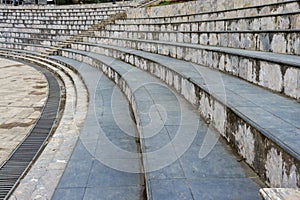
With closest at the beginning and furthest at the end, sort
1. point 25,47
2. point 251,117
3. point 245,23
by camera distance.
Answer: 1. point 251,117
2. point 245,23
3. point 25,47

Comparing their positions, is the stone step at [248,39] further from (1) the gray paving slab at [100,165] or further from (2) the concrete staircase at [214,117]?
(1) the gray paving slab at [100,165]

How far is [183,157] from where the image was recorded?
8.16 ft

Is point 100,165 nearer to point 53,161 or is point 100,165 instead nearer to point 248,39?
point 53,161

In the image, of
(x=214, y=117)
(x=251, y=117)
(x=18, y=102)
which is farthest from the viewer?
(x=18, y=102)

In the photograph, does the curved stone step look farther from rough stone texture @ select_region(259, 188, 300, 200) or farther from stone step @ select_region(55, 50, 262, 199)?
rough stone texture @ select_region(259, 188, 300, 200)

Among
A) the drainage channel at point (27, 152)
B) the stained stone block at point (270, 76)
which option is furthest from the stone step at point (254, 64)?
the drainage channel at point (27, 152)

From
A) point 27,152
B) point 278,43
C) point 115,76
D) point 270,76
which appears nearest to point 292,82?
point 270,76

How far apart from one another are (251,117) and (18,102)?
568 centimetres

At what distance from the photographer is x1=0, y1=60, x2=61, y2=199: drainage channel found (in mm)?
3178

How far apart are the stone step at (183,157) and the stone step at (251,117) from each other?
121 millimetres

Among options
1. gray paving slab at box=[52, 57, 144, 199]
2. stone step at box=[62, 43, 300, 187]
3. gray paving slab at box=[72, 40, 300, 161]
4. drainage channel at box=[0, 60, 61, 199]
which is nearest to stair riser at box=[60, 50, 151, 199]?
gray paving slab at box=[52, 57, 144, 199]

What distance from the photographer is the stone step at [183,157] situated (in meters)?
2.00

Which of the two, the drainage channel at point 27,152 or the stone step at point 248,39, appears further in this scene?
the stone step at point 248,39

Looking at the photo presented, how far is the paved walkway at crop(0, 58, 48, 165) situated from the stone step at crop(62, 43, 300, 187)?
255 cm
